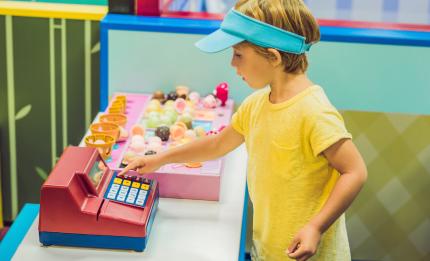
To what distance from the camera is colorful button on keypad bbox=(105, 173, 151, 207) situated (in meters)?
1.56

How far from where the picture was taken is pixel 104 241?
59.2 inches

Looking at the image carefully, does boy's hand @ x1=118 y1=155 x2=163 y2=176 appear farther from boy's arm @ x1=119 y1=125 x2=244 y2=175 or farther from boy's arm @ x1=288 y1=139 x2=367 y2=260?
boy's arm @ x1=288 y1=139 x2=367 y2=260

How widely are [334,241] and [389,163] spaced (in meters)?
1.00

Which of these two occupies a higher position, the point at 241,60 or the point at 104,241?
the point at 241,60

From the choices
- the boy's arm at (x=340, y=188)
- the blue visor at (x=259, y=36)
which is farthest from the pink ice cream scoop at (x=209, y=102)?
the boy's arm at (x=340, y=188)

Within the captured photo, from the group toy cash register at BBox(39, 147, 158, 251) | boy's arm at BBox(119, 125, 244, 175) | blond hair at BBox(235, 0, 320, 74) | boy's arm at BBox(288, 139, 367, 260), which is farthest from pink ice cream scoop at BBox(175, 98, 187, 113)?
boy's arm at BBox(288, 139, 367, 260)

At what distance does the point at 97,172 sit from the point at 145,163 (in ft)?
0.37

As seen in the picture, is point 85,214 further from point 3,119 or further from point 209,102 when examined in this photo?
point 3,119

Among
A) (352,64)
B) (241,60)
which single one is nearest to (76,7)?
(352,64)

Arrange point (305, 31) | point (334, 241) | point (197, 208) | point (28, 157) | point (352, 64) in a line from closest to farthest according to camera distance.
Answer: point (305, 31) < point (334, 241) < point (197, 208) < point (352, 64) < point (28, 157)

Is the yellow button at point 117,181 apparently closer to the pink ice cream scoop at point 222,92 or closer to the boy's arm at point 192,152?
the boy's arm at point 192,152

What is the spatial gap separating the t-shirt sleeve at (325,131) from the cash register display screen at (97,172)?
1.61 ft

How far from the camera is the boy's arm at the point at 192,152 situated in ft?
5.42

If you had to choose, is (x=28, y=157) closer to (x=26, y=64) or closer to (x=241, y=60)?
(x=26, y=64)
